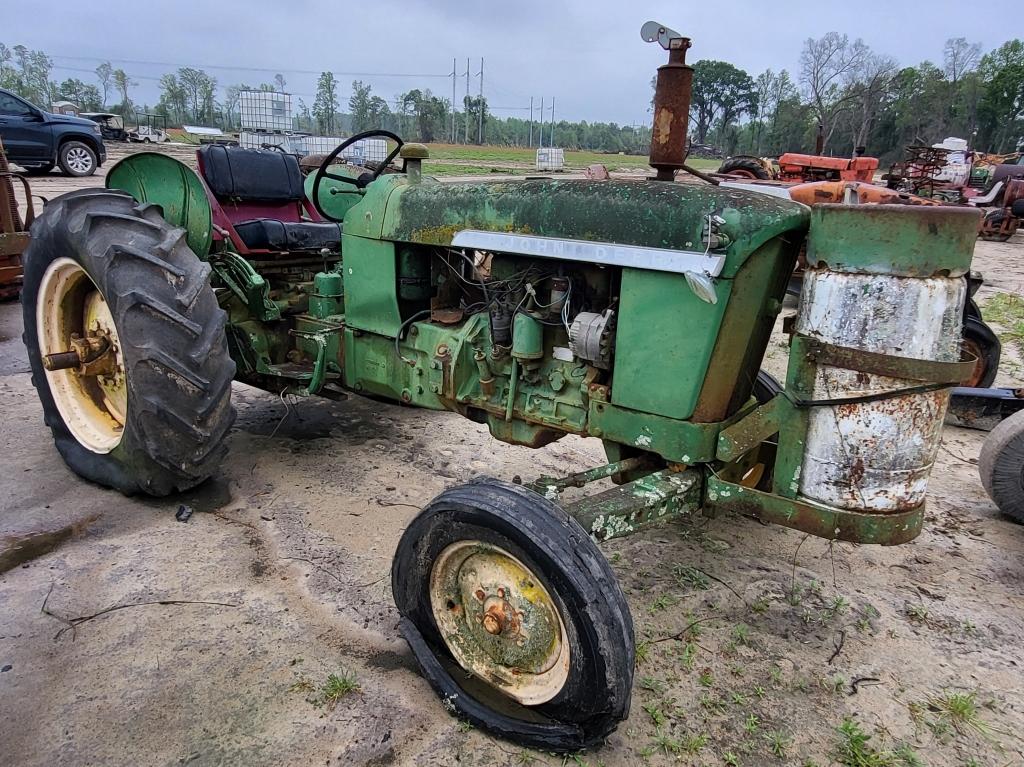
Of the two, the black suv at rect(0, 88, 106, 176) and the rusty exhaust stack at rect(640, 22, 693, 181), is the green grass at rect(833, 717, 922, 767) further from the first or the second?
the black suv at rect(0, 88, 106, 176)

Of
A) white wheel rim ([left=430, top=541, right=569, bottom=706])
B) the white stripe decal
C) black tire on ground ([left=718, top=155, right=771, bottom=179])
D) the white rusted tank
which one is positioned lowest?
white wheel rim ([left=430, top=541, right=569, bottom=706])

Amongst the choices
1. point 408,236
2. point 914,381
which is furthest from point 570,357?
point 914,381

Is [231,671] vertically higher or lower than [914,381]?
lower

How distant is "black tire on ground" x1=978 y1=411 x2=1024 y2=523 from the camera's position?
3.27m

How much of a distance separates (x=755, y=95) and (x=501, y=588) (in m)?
67.6

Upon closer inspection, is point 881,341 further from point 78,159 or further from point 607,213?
point 78,159

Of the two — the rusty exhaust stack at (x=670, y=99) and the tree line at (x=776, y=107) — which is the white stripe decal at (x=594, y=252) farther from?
the tree line at (x=776, y=107)

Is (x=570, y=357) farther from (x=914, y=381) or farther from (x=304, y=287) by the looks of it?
(x=304, y=287)

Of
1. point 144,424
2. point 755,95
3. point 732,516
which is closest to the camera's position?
point 144,424

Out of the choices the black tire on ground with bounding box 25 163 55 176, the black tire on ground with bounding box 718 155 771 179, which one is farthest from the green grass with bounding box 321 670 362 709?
the black tire on ground with bounding box 718 155 771 179

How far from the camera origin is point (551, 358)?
9.01 feet

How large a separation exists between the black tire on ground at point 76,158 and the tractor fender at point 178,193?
13.0 meters

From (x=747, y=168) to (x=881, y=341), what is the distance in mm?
16077

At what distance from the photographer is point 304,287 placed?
4.06 m
